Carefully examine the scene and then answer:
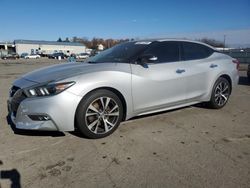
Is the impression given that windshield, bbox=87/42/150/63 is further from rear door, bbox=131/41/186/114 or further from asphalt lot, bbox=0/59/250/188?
asphalt lot, bbox=0/59/250/188

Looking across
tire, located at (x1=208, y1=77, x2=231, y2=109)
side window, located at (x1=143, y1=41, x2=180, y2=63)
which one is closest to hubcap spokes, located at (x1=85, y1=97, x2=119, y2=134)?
side window, located at (x1=143, y1=41, x2=180, y2=63)

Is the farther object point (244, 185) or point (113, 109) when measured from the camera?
point (113, 109)

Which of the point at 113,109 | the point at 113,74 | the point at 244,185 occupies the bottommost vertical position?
the point at 244,185

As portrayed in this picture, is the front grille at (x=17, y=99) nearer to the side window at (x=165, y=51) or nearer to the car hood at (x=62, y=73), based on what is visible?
the car hood at (x=62, y=73)

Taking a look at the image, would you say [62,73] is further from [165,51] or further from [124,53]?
[165,51]

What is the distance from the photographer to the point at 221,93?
580cm

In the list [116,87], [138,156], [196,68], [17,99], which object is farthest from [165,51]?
[17,99]

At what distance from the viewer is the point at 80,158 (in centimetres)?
342

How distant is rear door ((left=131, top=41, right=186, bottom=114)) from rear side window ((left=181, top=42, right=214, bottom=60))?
6.8 inches

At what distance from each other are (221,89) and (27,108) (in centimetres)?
402

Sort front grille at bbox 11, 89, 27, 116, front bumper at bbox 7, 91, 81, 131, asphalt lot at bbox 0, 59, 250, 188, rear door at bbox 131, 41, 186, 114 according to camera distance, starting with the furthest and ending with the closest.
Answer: rear door at bbox 131, 41, 186, 114
front grille at bbox 11, 89, 27, 116
front bumper at bbox 7, 91, 81, 131
asphalt lot at bbox 0, 59, 250, 188

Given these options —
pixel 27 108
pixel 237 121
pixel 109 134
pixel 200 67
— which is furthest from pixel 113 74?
pixel 237 121

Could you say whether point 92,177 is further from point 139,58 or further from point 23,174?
point 139,58

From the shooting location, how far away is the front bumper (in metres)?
3.65
